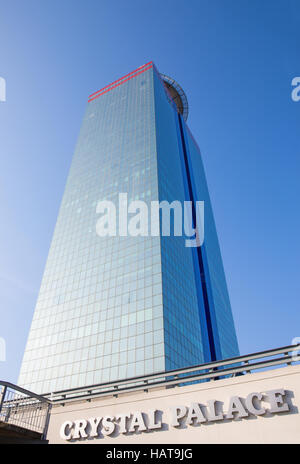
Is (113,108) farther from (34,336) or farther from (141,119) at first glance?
(34,336)

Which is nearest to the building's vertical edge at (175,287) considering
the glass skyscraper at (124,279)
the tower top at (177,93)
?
the glass skyscraper at (124,279)

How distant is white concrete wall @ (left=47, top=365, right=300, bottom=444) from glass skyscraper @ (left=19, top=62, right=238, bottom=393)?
21.3 m

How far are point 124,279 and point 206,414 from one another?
35.7m

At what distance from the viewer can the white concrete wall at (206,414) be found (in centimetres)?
1387

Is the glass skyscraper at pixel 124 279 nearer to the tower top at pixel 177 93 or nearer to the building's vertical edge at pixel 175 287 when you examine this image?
the building's vertical edge at pixel 175 287

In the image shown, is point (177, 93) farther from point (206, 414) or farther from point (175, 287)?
point (206, 414)

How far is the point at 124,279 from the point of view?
166 feet

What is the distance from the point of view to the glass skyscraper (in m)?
43.7

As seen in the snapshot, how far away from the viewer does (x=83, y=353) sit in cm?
4622

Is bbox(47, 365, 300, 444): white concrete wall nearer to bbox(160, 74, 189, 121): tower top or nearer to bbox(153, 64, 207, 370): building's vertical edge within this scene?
bbox(153, 64, 207, 370): building's vertical edge

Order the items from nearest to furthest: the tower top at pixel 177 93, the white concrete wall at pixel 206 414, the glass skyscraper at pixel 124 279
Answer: the white concrete wall at pixel 206 414 → the glass skyscraper at pixel 124 279 → the tower top at pixel 177 93

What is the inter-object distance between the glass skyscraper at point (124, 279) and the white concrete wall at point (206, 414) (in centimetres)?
2129

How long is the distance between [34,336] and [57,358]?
8.06 meters
